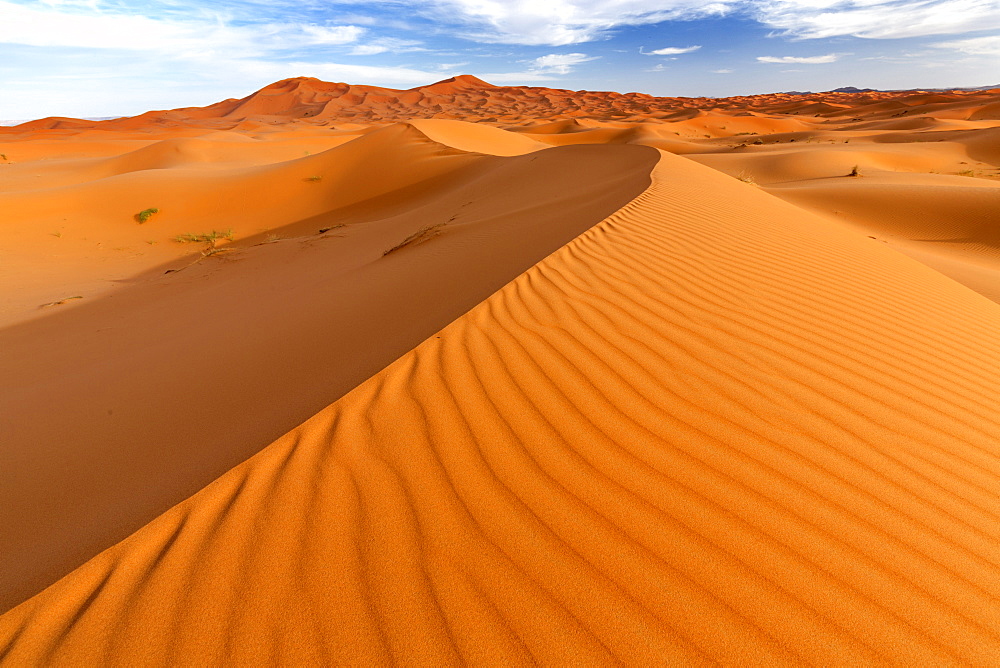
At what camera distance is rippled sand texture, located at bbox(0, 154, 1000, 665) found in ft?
4.24

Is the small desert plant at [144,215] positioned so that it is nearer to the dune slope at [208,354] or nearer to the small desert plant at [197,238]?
the small desert plant at [197,238]

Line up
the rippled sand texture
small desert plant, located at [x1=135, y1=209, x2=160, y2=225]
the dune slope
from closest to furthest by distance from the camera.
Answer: the rippled sand texture → the dune slope → small desert plant, located at [x1=135, y1=209, x2=160, y2=225]

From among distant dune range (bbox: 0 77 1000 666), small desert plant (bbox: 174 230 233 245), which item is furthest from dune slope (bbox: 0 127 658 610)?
small desert plant (bbox: 174 230 233 245)

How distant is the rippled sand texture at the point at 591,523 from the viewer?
1.29 meters

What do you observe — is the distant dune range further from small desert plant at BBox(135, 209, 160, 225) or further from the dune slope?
small desert plant at BBox(135, 209, 160, 225)

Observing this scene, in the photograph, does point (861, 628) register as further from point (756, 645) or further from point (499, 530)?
point (499, 530)

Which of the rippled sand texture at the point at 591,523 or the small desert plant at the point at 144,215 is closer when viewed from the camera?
the rippled sand texture at the point at 591,523

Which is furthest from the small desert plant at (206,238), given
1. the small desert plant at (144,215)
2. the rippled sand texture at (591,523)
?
the rippled sand texture at (591,523)

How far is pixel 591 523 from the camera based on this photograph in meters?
1.58

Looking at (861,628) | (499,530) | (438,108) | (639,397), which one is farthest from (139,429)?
(438,108)

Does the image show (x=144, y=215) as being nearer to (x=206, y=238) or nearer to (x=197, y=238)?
(x=197, y=238)

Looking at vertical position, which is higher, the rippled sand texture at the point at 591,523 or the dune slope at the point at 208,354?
the rippled sand texture at the point at 591,523

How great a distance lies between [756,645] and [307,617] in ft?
3.83

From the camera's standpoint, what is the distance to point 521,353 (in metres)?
2.58
